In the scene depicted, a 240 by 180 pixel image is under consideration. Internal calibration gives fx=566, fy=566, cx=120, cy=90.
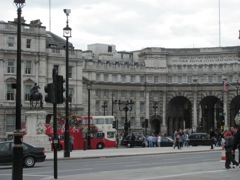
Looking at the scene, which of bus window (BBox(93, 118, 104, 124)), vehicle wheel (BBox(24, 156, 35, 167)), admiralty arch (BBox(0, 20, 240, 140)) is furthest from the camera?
admiralty arch (BBox(0, 20, 240, 140))

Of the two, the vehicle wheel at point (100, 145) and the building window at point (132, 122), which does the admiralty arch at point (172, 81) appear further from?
the vehicle wheel at point (100, 145)

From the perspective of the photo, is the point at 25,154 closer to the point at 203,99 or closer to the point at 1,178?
the point at 1,178

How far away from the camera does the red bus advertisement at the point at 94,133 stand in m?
59.9

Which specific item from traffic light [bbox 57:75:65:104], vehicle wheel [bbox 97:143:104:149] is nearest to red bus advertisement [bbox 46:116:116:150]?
vehicle wheel [bbox 97:143:104:149]

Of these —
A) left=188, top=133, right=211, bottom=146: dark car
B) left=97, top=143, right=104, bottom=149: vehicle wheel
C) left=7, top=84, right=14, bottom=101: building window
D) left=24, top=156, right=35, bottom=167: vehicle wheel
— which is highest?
left=7, top=84, right=14, bottom=101: building window

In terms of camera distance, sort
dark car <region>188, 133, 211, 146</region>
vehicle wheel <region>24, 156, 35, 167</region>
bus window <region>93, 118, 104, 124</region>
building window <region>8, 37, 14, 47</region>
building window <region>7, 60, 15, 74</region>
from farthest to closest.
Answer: building window <region>7, 60, 15, 74</region>
building window <region>8, 37, 14, 47</region>
bus window <region>93, 118, 104, 124</region>
dark car <region>188, 133, 211, 146</region>
vehicle wheel <region>24, 156, 35, 167</region>

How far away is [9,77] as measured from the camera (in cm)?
7869

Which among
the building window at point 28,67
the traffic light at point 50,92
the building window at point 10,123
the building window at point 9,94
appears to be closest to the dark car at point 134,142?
the building window at point 10,123

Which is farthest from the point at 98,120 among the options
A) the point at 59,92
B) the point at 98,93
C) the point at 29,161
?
→ the point at 59,92

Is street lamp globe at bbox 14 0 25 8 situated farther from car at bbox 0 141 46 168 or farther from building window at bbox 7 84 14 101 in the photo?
building window at bbox 7 84 14 101

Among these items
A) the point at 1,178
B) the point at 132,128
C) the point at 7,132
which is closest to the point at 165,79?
the point at 132,128

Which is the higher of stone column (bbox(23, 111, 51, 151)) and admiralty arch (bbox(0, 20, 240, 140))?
admiralty arch (bbox(0, 20, 240, 140))

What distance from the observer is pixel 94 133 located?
63.8 metres

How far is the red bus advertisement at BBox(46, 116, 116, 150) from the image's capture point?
59.9 meters
